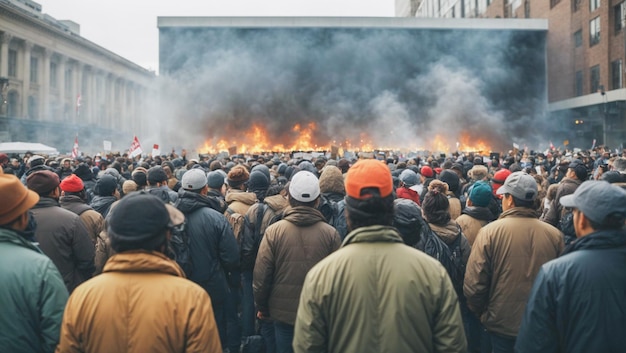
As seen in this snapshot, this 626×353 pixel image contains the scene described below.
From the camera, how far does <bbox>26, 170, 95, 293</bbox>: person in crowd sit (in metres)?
3.91

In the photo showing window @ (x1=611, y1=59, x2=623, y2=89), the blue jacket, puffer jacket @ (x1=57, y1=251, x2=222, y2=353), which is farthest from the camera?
window @ (x1=611, y1=59, x2=623, y2=89)

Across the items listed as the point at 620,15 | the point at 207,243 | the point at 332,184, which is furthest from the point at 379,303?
the point at 620,15

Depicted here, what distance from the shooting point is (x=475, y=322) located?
16.1 ft

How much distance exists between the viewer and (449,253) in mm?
4098

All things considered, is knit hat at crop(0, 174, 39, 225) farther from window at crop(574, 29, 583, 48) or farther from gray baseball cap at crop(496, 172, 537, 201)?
window at crop(574, 29, 583, 48)

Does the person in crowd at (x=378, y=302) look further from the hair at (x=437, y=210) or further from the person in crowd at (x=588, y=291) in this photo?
the hair at (x=437, y=210)

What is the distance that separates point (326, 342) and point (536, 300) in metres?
1.11

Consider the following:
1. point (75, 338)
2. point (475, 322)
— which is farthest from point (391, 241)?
point (475, 322)

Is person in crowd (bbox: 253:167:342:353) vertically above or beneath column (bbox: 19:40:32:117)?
beneath

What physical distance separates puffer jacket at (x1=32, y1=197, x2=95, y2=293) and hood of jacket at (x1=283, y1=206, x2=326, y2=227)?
1.68 metres

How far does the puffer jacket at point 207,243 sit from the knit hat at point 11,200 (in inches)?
74.0

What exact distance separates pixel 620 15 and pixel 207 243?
1297 inches

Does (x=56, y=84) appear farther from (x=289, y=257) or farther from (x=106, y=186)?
(x=289, y=257)

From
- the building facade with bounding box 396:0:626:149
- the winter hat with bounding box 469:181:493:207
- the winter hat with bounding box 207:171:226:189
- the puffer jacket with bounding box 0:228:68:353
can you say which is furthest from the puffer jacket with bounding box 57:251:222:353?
the building facade with bounding box 396:0:626:149
